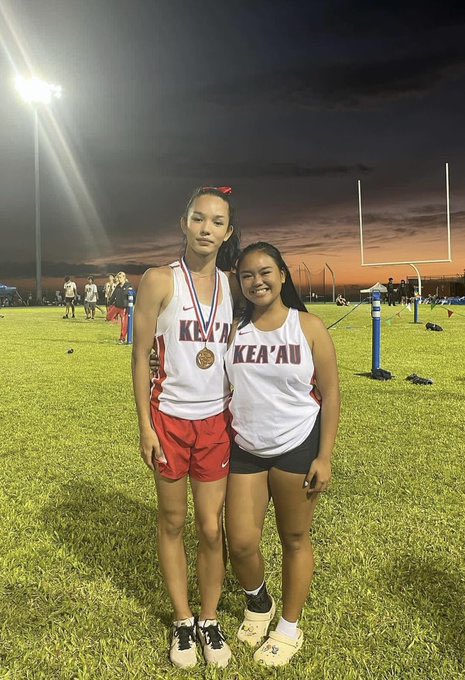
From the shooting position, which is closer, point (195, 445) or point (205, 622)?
point (195, 445)

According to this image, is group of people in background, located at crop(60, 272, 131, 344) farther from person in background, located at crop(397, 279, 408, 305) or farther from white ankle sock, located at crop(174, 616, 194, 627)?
person in background, located at crop(397, 279, 408, 305)

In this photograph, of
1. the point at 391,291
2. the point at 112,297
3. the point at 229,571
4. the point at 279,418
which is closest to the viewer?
the point at 279,418

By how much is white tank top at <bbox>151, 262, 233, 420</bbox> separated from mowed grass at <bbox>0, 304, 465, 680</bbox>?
45.7 inches

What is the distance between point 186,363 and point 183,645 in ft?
4.24

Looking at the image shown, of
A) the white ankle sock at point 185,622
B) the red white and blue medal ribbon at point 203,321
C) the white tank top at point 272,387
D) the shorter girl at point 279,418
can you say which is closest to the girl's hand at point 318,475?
the shorter girl at point 279,418

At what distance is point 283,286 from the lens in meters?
2.63

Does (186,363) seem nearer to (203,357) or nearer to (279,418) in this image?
(203,357)

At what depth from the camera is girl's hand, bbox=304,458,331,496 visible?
247 centimetres

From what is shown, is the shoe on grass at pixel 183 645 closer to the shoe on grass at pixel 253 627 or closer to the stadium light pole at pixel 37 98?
the shoe on grass at pixel 253 627

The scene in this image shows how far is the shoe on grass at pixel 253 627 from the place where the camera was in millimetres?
2703

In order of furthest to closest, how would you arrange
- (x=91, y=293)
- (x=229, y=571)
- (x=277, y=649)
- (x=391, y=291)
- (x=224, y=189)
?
(x=391, y=291) < (x=91, y=293) < (x=229, y=571) < (x=224, y=189) < (x=277, y=649)

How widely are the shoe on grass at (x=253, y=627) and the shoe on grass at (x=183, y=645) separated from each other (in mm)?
246

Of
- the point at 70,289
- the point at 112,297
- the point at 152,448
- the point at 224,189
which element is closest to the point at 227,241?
the point at 224,189

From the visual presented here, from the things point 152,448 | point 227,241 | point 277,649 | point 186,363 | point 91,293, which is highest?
point 91,293
